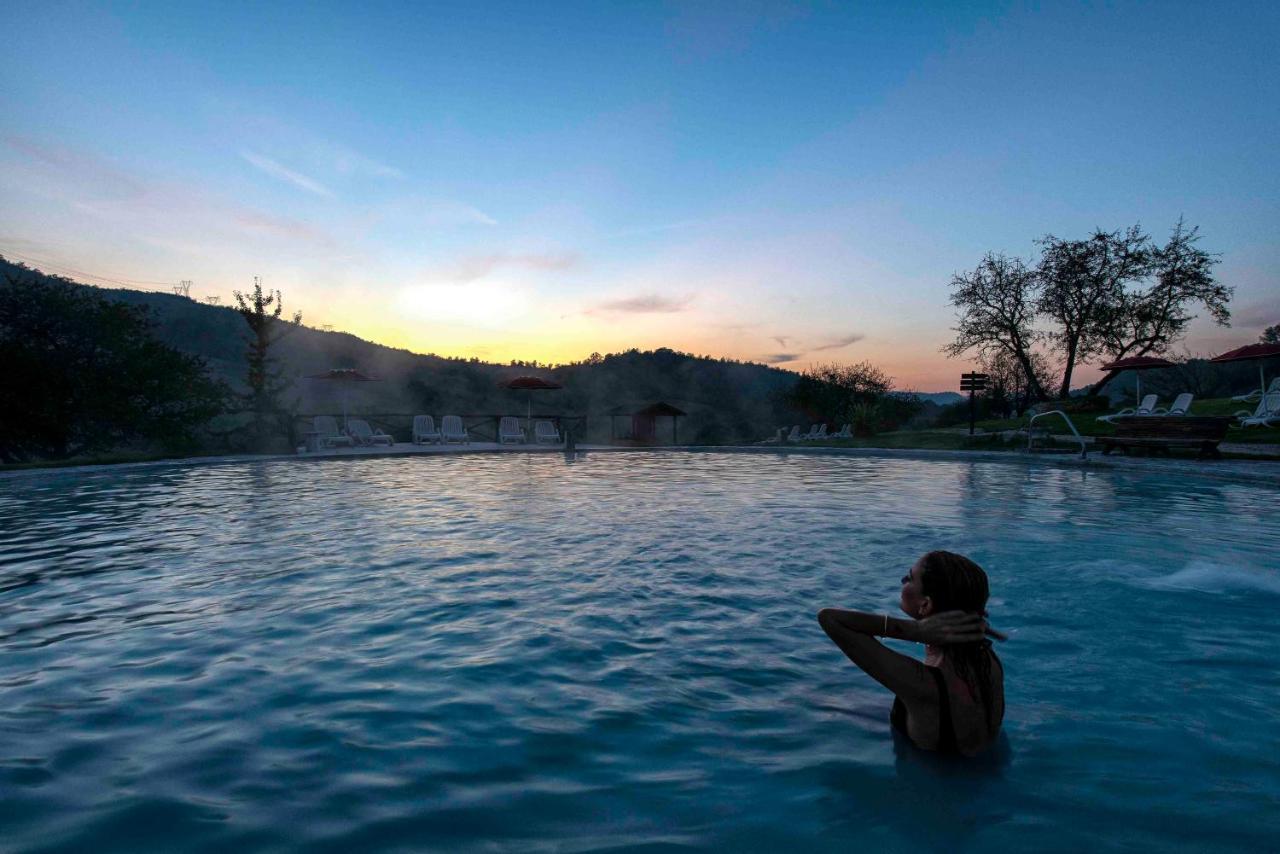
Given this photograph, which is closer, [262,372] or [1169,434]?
[1169,434]

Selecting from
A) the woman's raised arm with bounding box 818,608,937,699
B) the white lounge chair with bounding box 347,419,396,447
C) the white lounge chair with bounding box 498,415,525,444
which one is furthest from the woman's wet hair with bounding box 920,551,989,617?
the white lounge chair with bounding box 498,415,525,444

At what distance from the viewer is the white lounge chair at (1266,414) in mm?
16438

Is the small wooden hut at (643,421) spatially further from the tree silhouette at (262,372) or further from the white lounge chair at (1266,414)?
the white lounge chair at (1266,414)

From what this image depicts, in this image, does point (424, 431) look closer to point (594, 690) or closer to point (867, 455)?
point (867, 455)

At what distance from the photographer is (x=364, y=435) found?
822 inches

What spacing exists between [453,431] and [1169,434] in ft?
69.3

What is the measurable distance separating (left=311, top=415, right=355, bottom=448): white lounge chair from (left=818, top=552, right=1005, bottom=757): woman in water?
20342 millimetres

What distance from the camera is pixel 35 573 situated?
5793 mm

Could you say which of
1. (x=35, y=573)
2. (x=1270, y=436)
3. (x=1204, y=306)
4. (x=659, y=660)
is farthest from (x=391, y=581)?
(x=1204, y=306)

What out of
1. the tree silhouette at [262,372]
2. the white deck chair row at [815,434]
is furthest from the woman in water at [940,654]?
the white deck chair row at [815,434]

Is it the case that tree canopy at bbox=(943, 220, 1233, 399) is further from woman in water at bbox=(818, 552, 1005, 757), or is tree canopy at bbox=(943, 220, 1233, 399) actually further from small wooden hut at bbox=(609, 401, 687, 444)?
woman in water at bbox=(818, 552, 1005, 757)

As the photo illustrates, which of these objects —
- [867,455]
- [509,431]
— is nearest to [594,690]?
[867,455]

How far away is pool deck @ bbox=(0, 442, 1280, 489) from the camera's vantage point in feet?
40.0

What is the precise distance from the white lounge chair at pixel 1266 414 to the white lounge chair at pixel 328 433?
2615 centimetres
